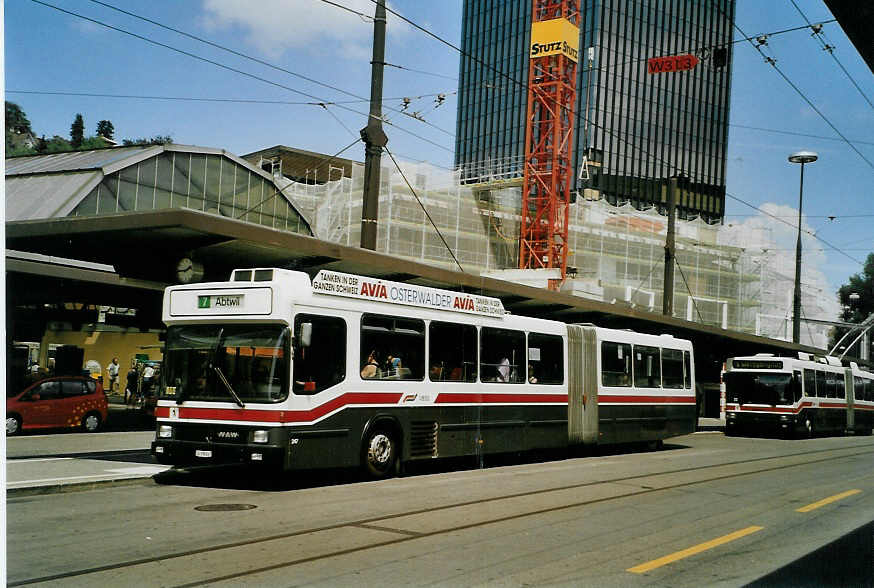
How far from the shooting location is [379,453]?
46.4 ft

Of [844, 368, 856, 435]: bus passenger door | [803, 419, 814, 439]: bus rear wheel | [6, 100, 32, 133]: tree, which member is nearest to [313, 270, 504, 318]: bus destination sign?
[803, 419, 814, 439]: bus rear wheel

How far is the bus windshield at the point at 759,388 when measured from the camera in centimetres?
3178

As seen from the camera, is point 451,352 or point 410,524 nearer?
point 410,524

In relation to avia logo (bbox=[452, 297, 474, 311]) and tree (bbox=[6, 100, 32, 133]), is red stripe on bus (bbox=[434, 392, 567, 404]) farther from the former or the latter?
tree (bbox=[6, 100, 32, 133])

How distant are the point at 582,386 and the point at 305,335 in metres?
8.86

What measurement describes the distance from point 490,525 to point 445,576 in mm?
2728

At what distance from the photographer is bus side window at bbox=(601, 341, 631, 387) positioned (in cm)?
2067

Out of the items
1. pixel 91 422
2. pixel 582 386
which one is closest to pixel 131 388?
pixel 91 422

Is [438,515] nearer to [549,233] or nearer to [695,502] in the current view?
[695,502]

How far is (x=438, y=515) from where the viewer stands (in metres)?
10.4

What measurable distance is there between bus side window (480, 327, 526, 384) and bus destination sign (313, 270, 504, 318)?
0.42 m

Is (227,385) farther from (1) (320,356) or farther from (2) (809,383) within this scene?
(2) (809,383)

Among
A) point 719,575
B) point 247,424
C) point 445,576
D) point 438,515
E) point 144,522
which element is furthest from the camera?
point 247,424

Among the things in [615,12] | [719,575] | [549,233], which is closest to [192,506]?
[719,575]
